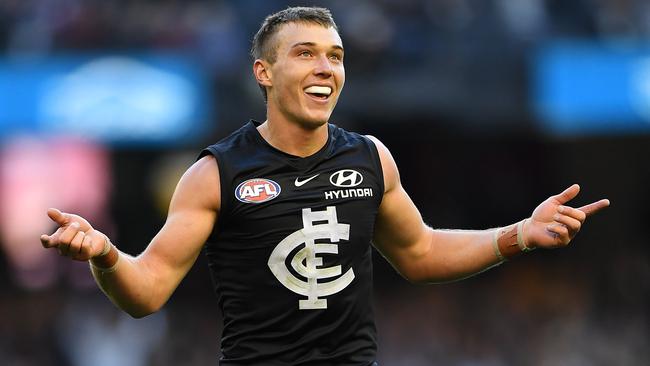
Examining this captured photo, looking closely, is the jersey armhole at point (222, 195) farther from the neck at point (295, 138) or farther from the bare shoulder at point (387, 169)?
the bare shoulder at point (387, 169)

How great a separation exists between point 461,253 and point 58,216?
6.82 ft

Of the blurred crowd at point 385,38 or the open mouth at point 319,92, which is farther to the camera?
the blurred crowd at point 385,38

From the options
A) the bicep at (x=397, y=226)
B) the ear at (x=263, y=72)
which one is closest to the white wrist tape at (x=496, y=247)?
the bicep at (x=397, y=226)

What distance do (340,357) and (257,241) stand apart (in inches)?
25.1

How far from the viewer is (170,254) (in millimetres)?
5730

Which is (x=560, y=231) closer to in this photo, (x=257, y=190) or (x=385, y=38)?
(x=257, y=190)

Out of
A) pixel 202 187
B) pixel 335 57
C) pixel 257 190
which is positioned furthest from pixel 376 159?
pixel 202 187

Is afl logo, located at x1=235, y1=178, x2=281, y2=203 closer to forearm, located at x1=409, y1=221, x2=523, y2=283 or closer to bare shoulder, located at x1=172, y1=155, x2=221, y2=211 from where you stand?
bare shoulder, located at x1=172, y1=155, x2=221, y2=211

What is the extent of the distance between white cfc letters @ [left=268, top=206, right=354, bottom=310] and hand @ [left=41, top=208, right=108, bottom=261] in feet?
2.78

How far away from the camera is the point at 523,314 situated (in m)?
17.3

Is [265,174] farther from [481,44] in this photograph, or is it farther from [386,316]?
[386,316]

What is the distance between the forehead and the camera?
19.5ft

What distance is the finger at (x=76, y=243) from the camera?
5.21 metres

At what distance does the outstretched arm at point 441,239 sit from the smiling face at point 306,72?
410mm
